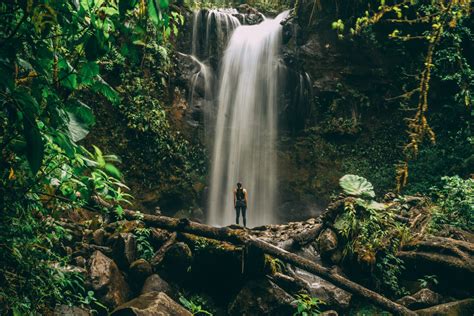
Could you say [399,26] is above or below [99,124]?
above

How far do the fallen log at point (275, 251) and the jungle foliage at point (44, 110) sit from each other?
10.1ft

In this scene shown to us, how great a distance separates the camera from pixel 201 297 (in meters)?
5.41

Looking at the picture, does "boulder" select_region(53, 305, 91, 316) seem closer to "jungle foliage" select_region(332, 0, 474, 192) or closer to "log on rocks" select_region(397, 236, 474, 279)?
"log on rocks" select_region(397, 236, 474, 279)

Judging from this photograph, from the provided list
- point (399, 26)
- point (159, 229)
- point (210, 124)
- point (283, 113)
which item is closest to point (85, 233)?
point (159, 229)

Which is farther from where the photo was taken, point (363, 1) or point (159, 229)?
point (363, 1)

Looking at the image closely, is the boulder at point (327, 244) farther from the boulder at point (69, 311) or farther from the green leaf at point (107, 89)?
the green leaf at point (107, 89)

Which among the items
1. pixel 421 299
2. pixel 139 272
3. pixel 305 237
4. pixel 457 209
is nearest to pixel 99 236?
pixel 139 272

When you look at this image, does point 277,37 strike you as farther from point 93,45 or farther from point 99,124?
point 93,45

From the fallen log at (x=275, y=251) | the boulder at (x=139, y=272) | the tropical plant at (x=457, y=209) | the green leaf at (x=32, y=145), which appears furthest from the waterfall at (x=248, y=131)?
the green leaf at (x=32, y=145)

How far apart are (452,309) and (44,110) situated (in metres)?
5.41

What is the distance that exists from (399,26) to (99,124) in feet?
34.4

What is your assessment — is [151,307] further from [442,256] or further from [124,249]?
[442,256]

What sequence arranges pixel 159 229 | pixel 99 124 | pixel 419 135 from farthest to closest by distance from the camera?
1. pixel 99 124
2. pixel 159 229
3. pixel 419 135

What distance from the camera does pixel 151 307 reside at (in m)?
4.08
